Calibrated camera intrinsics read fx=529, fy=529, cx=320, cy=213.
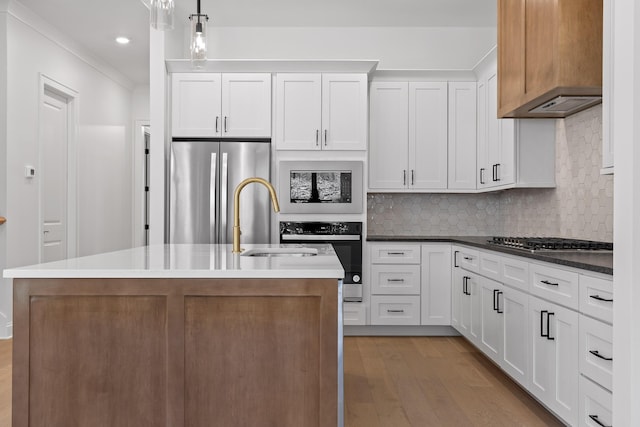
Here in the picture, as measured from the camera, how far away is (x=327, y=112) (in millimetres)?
4566

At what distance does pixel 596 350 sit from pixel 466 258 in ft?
6.43

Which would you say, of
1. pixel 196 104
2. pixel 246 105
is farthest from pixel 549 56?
pixel 196 104

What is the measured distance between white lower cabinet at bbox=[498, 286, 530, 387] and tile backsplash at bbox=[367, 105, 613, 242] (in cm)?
70

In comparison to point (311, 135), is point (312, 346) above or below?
below

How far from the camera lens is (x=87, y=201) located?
19.6ft

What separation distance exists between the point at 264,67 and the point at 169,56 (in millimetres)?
847

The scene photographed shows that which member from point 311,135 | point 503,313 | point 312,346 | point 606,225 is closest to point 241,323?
point 312,346

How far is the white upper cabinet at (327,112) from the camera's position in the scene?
456cm

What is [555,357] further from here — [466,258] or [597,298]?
[466,258]

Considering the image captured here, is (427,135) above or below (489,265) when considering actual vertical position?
above

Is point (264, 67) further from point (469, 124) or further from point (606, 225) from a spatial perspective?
point (606, 225)

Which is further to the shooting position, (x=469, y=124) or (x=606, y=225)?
(x=469, y=124)

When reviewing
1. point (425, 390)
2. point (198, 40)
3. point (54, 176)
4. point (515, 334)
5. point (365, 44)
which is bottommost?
point (425, 390)

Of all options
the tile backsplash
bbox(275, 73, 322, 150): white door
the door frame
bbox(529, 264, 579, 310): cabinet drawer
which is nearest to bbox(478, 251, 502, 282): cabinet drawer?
bbox(529, 264, 579, 310): cabinet drawer
